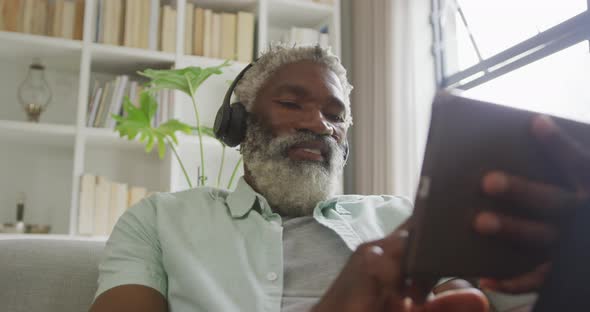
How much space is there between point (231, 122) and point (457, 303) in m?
0.89

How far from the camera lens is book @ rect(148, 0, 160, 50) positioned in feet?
8.50

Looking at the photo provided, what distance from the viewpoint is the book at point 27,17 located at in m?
2.45

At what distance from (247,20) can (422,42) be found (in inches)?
34.7

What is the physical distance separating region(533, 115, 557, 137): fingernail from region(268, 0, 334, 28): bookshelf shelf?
2510 millimetres

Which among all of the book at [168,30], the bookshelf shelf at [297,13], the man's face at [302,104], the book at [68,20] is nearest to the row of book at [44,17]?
the book at [68,20]

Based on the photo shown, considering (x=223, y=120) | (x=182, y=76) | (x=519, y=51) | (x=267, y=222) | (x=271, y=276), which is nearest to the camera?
(x=271, y=276)

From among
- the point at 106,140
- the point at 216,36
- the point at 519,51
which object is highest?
the point at 216,36

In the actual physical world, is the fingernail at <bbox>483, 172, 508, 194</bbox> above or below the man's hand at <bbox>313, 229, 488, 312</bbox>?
above

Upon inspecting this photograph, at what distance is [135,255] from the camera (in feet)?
3.15

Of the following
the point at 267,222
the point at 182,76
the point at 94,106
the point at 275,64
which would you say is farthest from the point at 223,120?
the point at 94,106

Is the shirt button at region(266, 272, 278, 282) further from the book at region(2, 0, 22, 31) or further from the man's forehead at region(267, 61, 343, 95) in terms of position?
the book at region(2, 0, 22, 31)

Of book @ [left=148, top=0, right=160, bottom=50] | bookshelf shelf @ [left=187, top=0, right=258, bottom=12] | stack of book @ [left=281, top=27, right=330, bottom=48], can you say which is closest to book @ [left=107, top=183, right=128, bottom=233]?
book @ [left=148, top=0, right=160, bottom=50]

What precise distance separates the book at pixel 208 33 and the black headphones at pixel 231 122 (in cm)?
138

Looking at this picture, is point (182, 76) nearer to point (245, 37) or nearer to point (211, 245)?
point (245, 37)
